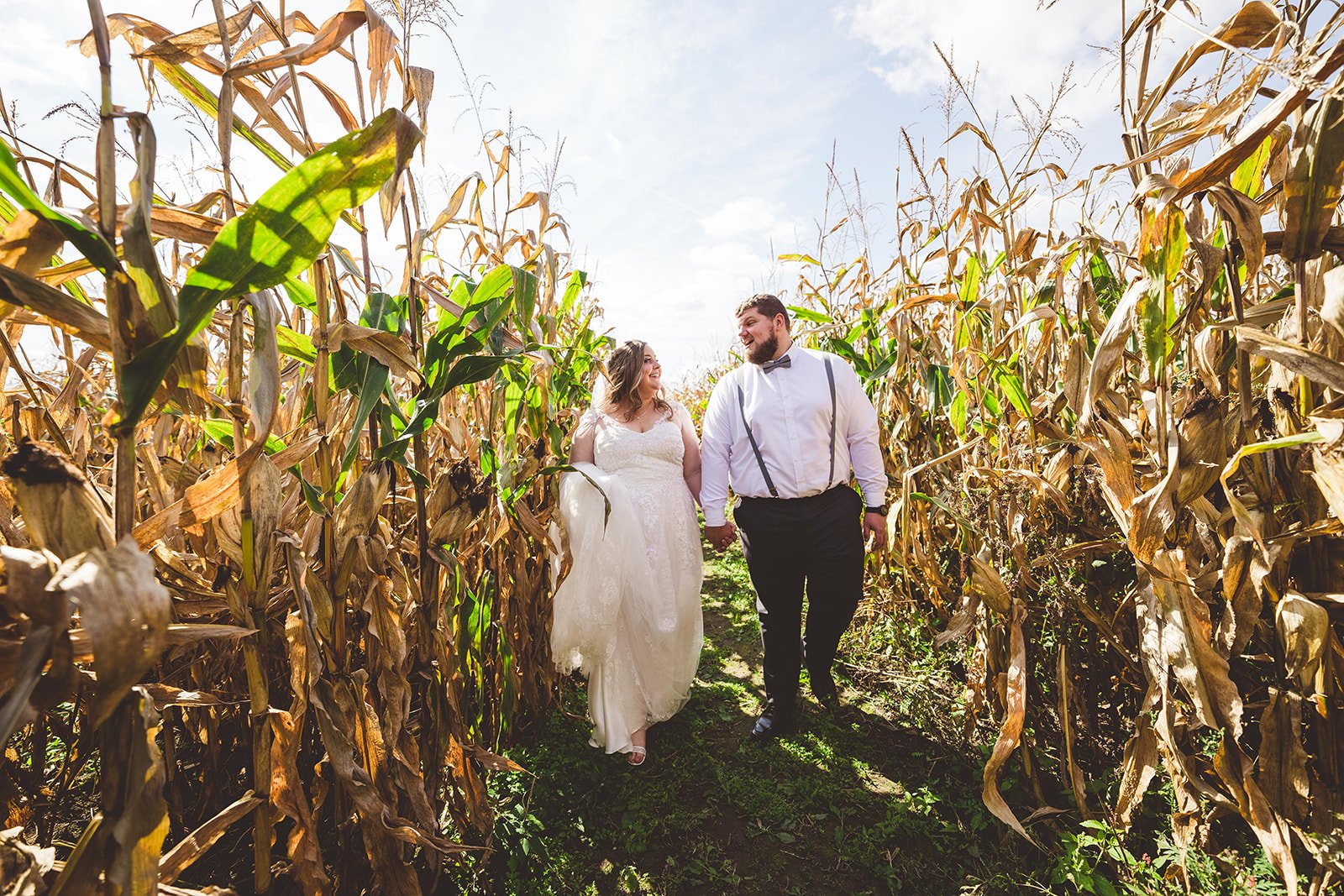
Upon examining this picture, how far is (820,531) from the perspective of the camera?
94.9 inches

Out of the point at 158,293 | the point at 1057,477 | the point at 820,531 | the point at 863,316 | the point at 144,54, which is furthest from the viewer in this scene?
the point at 863,316

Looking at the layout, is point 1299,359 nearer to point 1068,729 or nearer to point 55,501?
point 1068,729

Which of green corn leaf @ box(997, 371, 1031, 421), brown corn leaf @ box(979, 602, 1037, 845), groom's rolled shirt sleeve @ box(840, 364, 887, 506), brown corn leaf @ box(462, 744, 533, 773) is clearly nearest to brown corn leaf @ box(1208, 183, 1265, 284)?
green corn leaf @ box(997, 371, 1031, 421)

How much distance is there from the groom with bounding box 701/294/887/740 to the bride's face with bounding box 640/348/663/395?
334mm

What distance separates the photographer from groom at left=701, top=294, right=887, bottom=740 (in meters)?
2.40

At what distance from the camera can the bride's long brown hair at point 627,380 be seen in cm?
264

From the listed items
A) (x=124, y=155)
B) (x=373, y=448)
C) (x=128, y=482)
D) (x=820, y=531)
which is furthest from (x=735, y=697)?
(x=124, y=155)

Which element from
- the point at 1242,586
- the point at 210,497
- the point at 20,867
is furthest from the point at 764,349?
the point at 20,867

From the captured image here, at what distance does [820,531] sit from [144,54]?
2.29 m

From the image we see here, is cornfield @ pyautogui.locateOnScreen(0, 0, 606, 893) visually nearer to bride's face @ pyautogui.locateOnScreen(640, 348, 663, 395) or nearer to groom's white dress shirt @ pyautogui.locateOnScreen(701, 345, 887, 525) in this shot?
bride's face @ pyautogui.locateOnScreen(640, 348, 663, 395)

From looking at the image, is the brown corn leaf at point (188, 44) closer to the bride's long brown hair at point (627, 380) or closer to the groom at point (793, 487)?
the bride's long brown hair at point (627, 380)

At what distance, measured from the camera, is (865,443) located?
2.53m

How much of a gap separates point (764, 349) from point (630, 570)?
1111mm

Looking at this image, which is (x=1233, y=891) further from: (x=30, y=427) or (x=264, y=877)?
(x=30, y=427)
